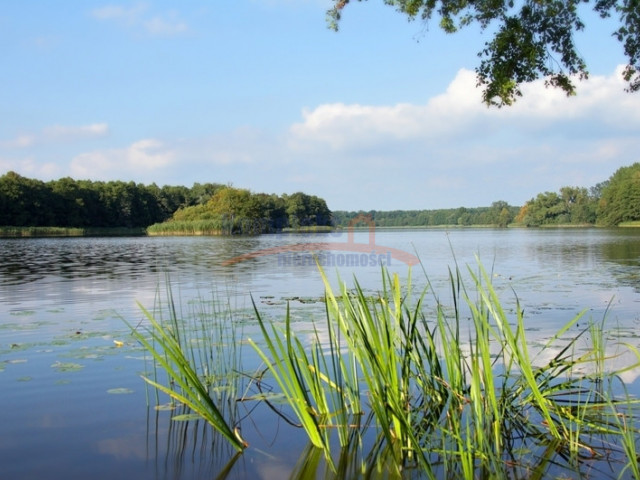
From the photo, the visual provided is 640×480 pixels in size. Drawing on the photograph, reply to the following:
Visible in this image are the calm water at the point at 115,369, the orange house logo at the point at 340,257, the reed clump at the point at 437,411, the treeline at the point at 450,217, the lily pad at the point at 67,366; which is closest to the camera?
the reed clump at the point at 437,411

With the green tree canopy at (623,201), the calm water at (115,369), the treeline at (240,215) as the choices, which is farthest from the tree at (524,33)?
the green tree canopy at (623,201)

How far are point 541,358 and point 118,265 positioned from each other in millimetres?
19283

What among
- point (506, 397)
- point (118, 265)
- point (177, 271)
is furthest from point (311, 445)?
point (118, 265)

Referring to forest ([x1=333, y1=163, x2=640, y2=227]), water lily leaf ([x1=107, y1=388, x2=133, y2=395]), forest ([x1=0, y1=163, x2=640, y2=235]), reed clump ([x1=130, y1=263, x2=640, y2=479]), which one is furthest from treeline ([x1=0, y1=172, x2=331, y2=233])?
reed clump ([x1=130, y1=263, x2=640, y2=479])

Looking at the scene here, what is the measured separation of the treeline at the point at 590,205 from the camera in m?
102

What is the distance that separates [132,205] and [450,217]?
95740 mm

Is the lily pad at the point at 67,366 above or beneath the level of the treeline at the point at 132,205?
beneath

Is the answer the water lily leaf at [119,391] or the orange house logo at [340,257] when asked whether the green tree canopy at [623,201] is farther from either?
the water lily leaf at [119,391]

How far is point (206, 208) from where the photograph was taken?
93250mm

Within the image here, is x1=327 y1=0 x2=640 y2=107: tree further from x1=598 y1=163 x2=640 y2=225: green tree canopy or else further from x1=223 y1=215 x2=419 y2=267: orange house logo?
x1=598 y1=163 x2=640 y2=225: green tree canopy

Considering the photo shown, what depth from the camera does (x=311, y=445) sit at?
408 centimetres

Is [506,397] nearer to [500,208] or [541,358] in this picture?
[541,358]

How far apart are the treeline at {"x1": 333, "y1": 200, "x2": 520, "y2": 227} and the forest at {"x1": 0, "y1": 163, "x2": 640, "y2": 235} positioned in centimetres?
83

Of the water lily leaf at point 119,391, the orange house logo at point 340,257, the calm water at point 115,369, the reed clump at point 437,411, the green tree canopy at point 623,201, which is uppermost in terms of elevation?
the green tree canopy at point 623,201
